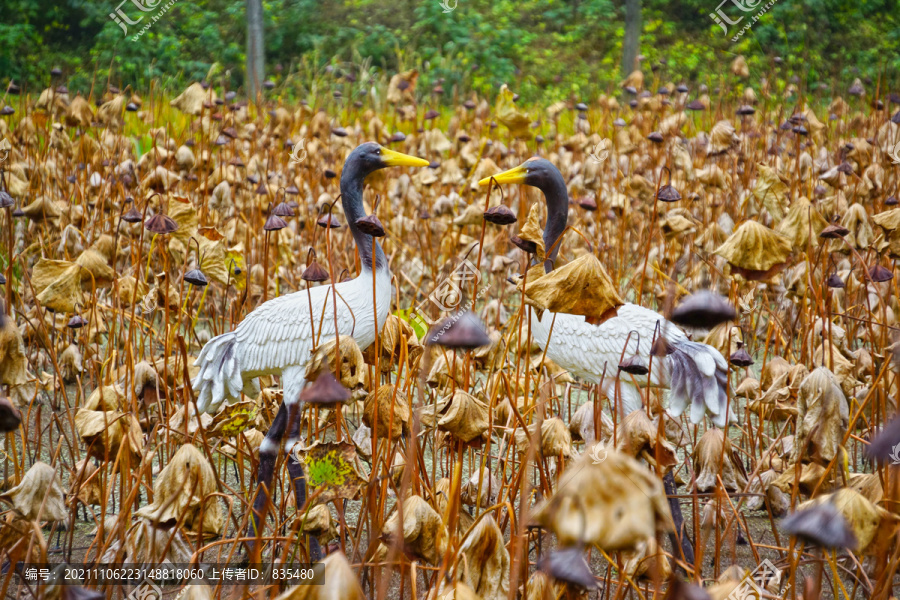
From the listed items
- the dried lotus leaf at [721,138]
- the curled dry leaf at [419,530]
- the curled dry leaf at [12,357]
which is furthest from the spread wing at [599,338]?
the dried lotus leaf at [721,138]

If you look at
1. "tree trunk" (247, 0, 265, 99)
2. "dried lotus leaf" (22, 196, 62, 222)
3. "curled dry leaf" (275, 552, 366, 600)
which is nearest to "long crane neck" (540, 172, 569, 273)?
"dried lotus leaf" (22, 196, 62, 222)

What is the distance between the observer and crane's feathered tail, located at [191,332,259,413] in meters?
1.92

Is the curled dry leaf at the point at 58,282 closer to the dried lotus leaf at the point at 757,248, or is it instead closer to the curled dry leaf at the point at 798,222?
the dried lotus leaf at the point at 757,248

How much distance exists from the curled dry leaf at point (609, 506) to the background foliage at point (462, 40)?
797 cm

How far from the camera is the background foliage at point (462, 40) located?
8883 millimetres

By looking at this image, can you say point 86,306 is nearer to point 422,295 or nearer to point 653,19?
point 422,295

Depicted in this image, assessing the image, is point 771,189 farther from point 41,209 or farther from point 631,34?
point 631,34

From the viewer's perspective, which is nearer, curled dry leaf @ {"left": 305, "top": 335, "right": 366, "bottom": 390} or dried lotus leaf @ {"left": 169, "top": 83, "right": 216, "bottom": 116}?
curled dry leaf @ {"left": 305, "top": 335, "right": 366, "bottom": 390}

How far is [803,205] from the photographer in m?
1.76

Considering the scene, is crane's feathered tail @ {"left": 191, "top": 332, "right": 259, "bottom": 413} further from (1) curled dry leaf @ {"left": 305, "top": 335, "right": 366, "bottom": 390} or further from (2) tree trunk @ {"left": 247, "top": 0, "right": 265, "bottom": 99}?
(2) tree trunk @ {"left": 247, "top": 0, "right": 265, "bottom": 99}

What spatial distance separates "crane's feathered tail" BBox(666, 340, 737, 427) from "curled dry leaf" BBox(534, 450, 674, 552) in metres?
1.18

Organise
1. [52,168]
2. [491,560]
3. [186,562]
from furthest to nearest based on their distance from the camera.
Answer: [52,168] → [186,562] → [491,560]

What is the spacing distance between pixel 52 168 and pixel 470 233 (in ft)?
5.58

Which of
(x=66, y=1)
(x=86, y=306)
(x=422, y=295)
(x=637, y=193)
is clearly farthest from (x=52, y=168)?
(x=66, y=1)
